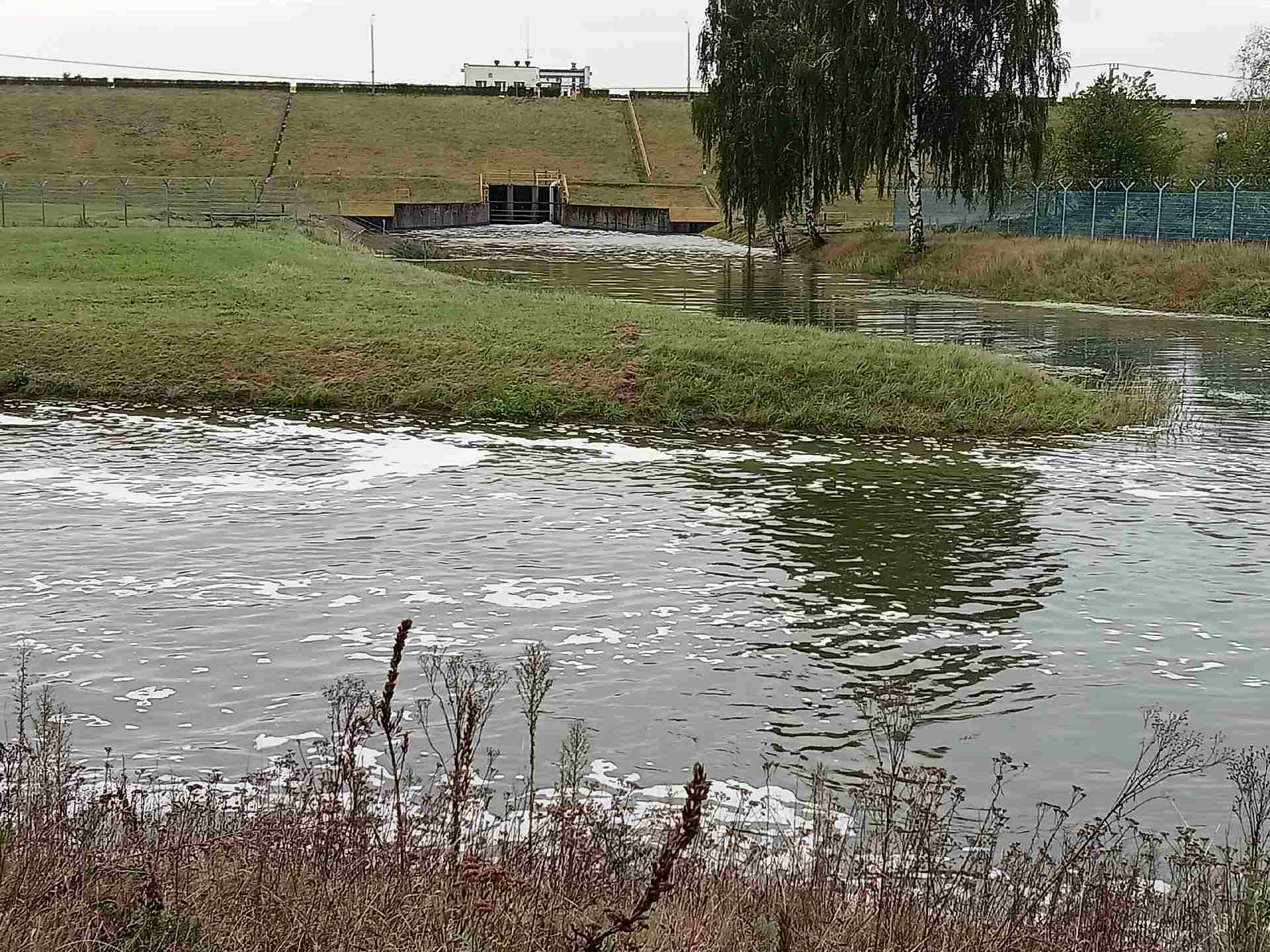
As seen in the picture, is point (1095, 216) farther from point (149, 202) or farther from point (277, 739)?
point (277, 739)

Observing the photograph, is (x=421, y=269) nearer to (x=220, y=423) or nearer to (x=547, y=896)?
(x=220, y=423)

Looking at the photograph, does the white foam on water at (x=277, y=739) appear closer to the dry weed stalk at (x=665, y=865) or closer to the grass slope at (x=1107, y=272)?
the dry weed stalk at (x=665, y=865)

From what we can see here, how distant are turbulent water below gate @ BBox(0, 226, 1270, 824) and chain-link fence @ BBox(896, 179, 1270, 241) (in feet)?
82.0

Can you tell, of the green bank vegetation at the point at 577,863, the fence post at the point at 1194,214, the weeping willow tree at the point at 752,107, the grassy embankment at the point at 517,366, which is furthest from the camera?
the weeping willow tree at the point at 752,107

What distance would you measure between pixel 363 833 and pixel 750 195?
133ft

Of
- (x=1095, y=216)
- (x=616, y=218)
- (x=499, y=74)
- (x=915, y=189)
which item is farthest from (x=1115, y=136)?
(x=499, y=74)

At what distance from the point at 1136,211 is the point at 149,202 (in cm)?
3976

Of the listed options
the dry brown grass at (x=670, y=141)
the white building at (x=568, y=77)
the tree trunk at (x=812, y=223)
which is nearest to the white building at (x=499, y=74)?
the white building at (x=568, y=77)

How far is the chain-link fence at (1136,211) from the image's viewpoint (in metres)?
39.2

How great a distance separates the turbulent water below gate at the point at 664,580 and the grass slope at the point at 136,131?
72014 millimetres

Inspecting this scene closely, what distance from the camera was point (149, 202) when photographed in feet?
197

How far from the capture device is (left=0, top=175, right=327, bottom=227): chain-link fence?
1850 inches

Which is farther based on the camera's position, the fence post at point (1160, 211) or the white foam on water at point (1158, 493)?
the fence post at point (1160, 211)

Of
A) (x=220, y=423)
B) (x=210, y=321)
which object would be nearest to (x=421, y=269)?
(x=210, y=321)
